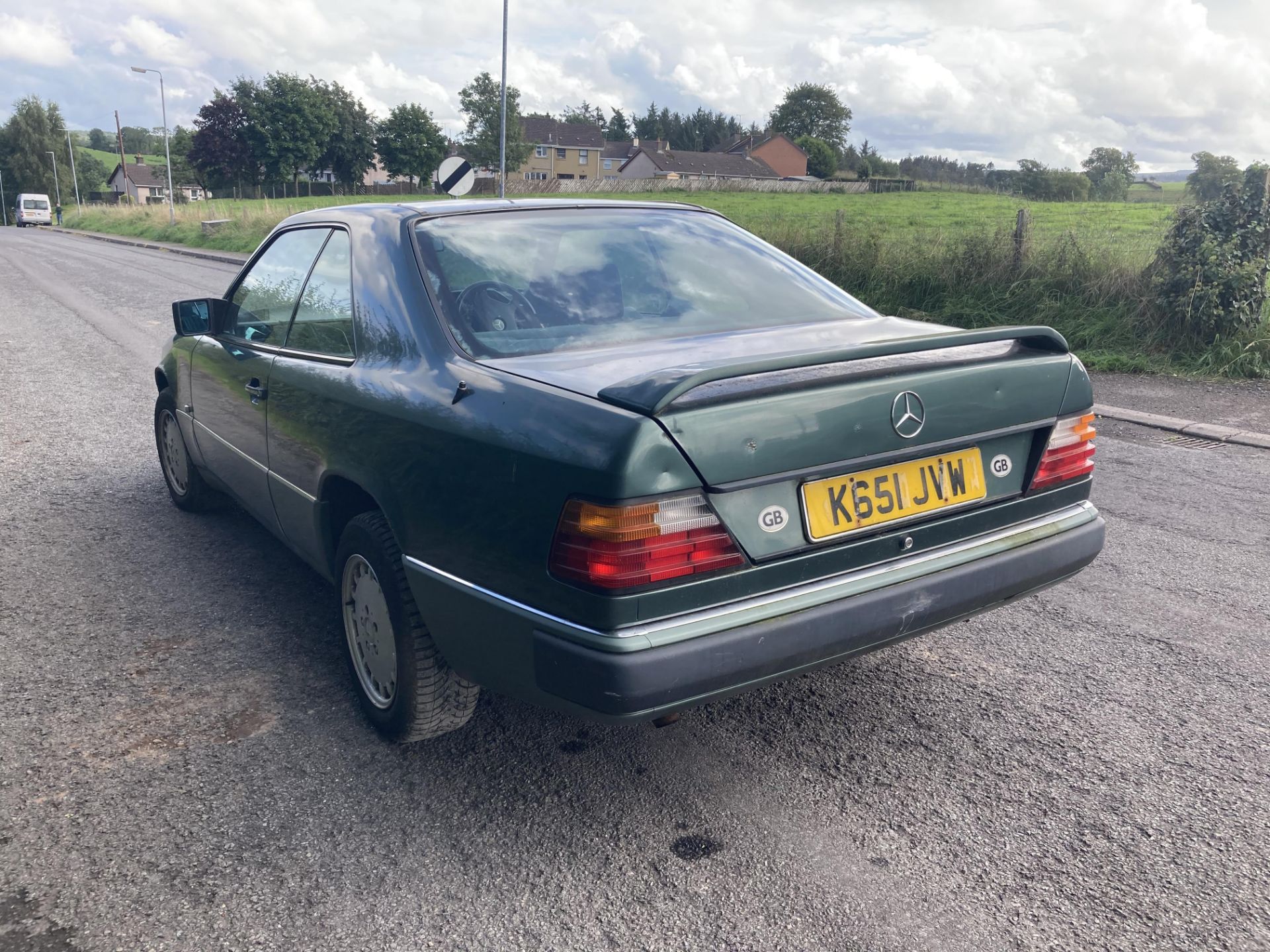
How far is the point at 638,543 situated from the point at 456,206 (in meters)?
1.65

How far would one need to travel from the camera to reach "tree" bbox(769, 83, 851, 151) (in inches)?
4441

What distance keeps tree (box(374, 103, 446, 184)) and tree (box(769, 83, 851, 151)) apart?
42083 millimetres

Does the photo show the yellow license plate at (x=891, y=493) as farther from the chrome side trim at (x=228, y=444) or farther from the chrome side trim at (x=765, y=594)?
the chrome side trim at (x=228, y=444)

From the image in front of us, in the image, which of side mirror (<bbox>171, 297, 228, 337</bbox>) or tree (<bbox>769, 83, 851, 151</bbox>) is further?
tree (<bbox>769, 83, 851, 151</bbox>)

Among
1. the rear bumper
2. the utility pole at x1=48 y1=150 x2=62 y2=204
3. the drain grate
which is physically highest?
the utility pole at x1=48 y1=150 x2=62 y2=204

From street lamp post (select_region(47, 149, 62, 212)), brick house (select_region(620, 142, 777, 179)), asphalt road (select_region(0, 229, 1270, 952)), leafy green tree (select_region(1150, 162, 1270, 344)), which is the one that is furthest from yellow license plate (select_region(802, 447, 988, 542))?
street lamp post (select_region(47, 149, 62, 212))

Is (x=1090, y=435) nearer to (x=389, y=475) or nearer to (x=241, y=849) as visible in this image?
(x=389, y=475)

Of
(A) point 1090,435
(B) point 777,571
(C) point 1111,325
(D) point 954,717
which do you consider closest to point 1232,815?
(D) point 954,717

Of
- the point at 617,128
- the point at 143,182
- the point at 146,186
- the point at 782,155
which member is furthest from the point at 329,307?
the point at 617,128

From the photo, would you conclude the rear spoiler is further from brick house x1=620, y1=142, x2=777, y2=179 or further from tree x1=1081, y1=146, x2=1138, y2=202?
brick house x1=620, y1=142, x2=777, y2=179

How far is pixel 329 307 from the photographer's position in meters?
3.23

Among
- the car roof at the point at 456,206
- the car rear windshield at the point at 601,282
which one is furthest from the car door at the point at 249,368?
the car rear windshield at the point at 601,282

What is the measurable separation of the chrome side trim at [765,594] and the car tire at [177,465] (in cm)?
279

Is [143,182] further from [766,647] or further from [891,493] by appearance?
[766,647]
